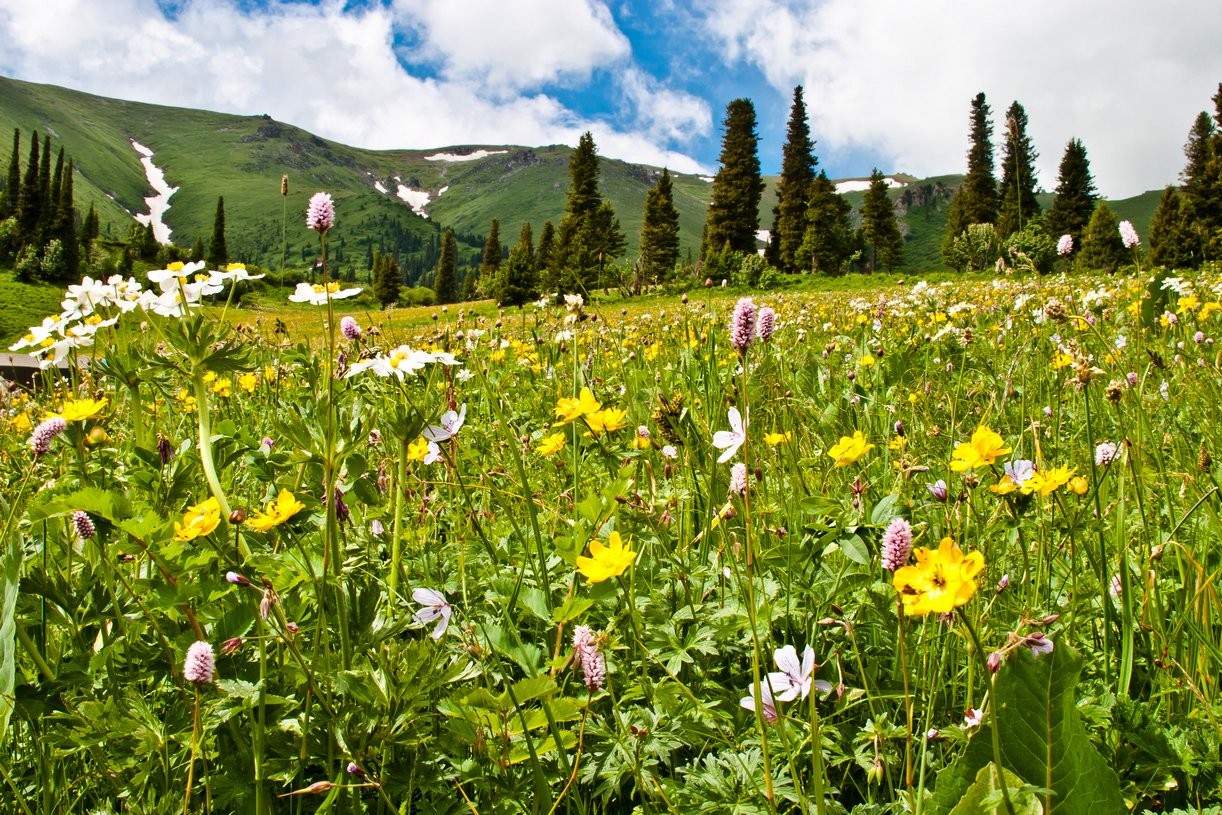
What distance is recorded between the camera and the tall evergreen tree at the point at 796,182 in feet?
143

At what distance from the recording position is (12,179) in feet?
232

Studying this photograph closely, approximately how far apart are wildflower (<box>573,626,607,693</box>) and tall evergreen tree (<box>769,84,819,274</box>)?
44.4 meters

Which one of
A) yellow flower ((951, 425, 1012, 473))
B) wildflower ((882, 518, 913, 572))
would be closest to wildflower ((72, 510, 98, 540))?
wildflower ((882, 518, 913, 572))

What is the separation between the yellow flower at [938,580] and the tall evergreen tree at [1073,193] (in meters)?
52.6

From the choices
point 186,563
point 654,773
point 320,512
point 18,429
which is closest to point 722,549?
point 654,773

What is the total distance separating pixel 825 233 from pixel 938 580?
143 feet

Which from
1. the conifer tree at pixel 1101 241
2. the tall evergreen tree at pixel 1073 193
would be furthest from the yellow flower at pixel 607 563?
the tall evergreen tree at pixel 1073 193

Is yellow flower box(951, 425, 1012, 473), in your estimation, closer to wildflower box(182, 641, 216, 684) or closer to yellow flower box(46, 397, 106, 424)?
wildflower box(182, 641, 216, 684)

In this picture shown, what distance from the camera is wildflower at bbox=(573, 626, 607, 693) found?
901 mm

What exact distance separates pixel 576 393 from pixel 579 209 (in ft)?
122

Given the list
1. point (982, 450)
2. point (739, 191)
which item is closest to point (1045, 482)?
point (982, 450)

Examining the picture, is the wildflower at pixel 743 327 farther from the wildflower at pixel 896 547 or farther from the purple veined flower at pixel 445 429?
the purple veined flower at pixel 445 429

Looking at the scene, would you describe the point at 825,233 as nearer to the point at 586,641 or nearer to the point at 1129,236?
the point at 1129,236

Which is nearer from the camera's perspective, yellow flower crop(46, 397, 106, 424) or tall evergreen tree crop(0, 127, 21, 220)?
yellow flower crop(46, 397, 106, 424)
